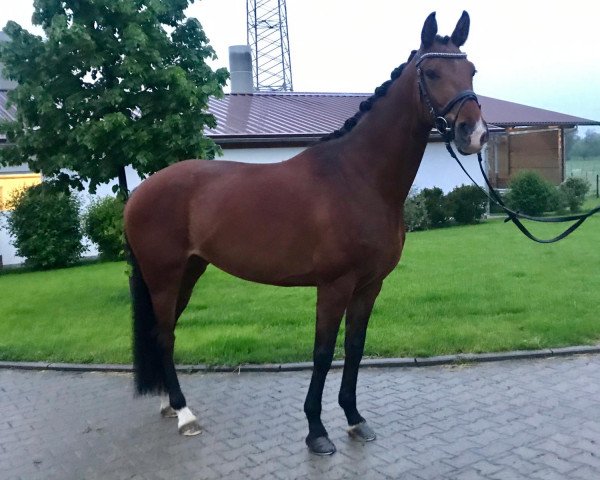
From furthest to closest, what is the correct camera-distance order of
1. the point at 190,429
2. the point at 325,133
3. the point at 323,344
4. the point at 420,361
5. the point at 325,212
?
the point at 325,133, the point at 420,361, the point at 190,429, the point at 323,344, the point at 325,212

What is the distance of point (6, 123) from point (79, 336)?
2.71 meters

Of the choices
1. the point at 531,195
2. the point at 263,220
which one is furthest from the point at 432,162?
the point at 263,220

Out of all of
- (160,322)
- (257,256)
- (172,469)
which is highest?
(257,256)

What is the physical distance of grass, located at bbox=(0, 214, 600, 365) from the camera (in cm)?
598

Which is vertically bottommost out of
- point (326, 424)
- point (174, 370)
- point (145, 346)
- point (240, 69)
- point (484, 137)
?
point (326, 424)

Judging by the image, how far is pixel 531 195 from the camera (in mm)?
18766

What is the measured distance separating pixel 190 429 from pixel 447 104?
2827 millimetres

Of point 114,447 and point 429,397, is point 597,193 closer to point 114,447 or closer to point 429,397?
point 429,397

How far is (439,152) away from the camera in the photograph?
64.0 ft

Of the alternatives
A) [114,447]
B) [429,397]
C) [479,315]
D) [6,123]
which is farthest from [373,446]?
[6,123]

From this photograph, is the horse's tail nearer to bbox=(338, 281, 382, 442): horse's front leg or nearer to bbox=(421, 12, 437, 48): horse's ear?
bbox=(338, 281, 382, 442): horse's front leg

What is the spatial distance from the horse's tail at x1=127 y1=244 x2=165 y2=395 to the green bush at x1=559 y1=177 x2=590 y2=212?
18322 mm

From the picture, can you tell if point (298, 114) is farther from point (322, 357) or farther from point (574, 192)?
point (322, 357)

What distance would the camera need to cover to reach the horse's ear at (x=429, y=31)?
350 cm
